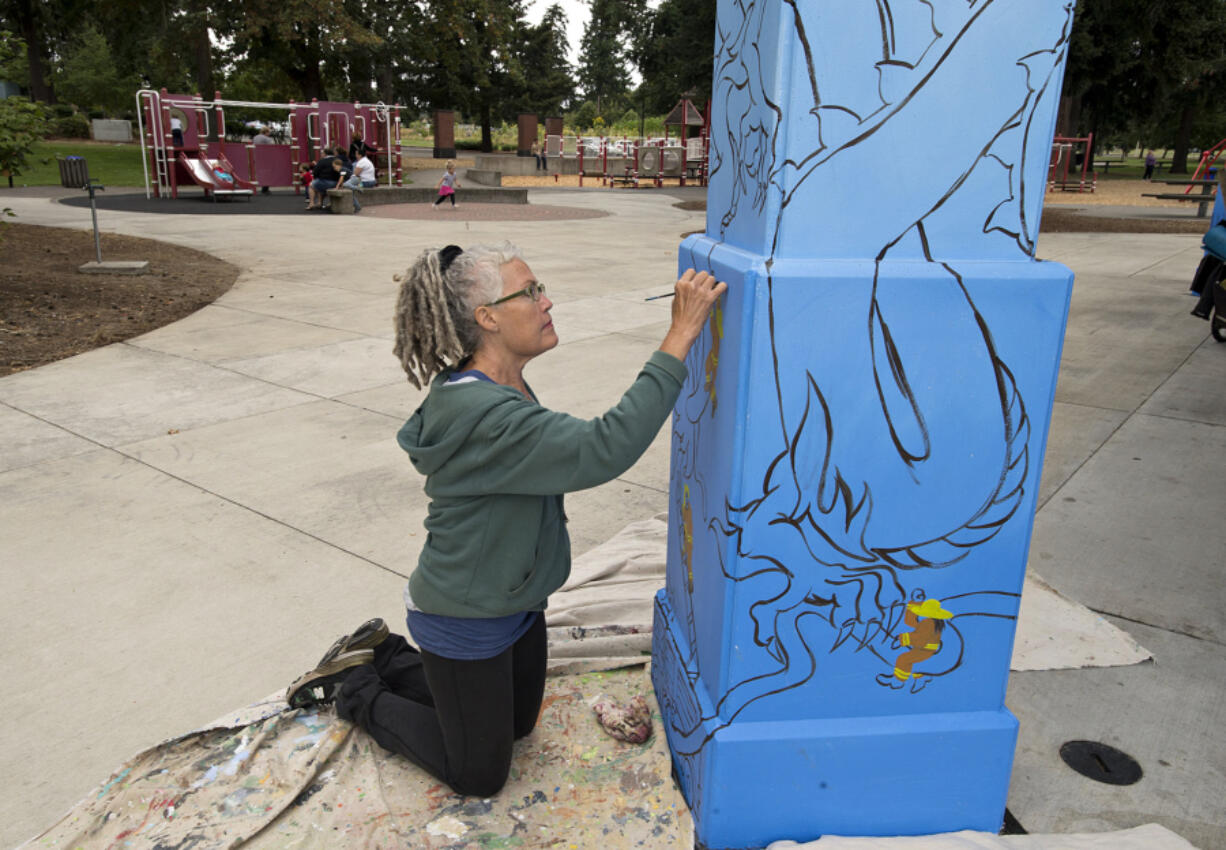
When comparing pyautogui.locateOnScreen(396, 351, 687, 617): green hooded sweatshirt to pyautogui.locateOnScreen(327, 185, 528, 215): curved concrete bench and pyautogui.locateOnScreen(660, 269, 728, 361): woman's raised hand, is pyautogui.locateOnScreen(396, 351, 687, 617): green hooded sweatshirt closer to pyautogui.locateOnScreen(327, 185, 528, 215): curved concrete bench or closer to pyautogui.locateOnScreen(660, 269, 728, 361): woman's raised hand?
pyautogui.locateOnScreen(660, 269, 728, 361): woman's raised hand

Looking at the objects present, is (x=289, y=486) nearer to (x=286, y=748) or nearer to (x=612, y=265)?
(x=286, y=748)

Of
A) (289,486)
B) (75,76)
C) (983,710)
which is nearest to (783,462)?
(983,710)

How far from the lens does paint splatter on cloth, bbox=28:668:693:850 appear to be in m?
2.06

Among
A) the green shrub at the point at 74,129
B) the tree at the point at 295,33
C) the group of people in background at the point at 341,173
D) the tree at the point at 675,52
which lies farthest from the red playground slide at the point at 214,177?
the green shrub at the point at 74,129

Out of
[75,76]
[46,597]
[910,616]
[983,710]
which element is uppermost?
[75,76]

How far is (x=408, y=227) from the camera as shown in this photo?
15.7 metres

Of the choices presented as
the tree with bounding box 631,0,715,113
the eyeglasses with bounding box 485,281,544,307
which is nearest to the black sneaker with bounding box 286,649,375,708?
the eyeglasses with bounding box 485,281,544,307

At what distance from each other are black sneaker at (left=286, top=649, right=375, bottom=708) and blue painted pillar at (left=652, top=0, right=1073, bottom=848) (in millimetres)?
970

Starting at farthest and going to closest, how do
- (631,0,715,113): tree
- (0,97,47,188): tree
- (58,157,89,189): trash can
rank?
(631,0,715,113): tree < (58,157,89,189): trash can < (0,97,47,188): tree

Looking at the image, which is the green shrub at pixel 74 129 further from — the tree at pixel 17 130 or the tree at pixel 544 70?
the tree at pixel 17 130

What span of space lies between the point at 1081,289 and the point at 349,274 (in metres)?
8.44

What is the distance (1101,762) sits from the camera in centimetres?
243

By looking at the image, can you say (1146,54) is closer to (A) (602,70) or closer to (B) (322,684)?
(B) (322,684)

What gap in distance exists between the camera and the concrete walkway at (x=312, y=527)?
2537 millimetres
